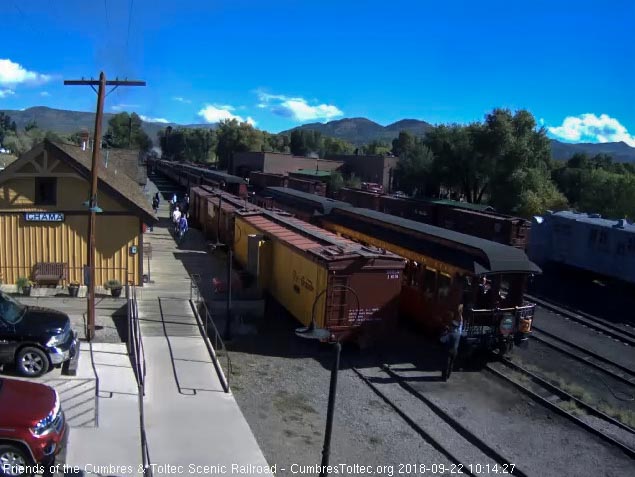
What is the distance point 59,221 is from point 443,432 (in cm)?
1425

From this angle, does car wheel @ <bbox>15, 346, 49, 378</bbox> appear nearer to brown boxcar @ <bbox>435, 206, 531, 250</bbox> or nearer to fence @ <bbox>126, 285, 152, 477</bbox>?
fence @ <bbox>126, 285, 152, 477</bbox>

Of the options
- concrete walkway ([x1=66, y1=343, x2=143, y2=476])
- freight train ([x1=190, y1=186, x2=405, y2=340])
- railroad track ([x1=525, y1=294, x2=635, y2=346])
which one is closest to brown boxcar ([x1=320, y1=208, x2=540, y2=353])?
freight train ([x1=190, y1=186, x2=405, y2=340])

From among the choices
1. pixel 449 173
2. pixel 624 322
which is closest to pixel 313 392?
pixel 624 322

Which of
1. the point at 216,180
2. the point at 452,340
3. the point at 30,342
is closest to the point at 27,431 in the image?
the point at 30,342

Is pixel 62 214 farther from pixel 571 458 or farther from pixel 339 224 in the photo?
pixel 571 458

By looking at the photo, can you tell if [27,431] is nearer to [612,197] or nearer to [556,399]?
[556,399]

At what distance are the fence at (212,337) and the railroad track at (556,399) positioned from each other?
284 inches

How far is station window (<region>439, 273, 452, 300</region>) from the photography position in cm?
1551

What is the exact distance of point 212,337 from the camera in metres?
16.4

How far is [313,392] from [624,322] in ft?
47.1

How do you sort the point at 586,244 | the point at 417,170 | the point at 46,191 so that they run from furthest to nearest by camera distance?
the point at 417,170 → the point at 586,244 → the point at 46,191

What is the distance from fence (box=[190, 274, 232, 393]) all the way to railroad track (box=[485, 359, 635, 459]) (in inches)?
284

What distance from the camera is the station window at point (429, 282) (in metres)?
16.4

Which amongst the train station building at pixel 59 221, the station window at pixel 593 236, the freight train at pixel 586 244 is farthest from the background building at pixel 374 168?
the train station building at pixel 59 221
